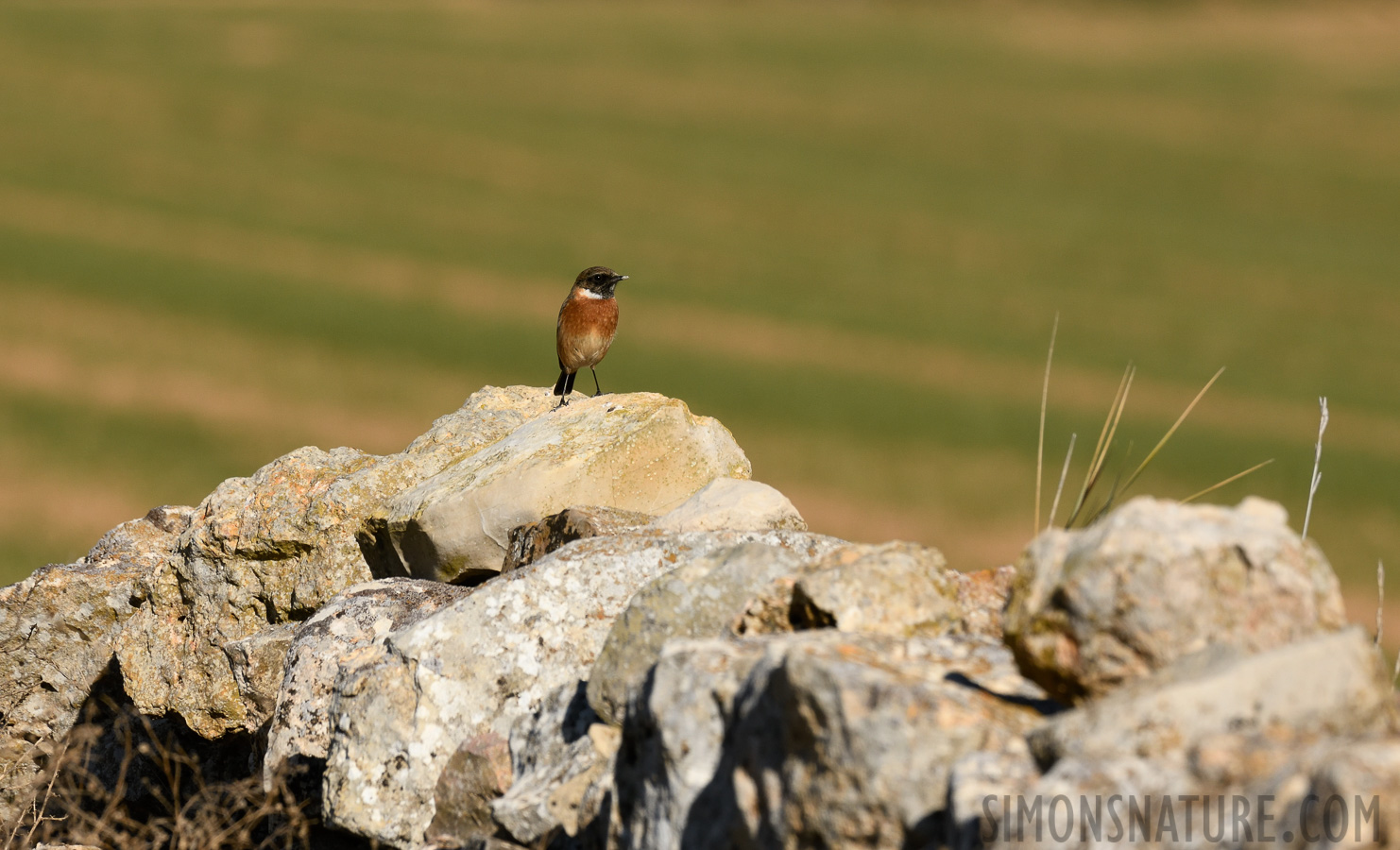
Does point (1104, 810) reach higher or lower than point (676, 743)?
lower

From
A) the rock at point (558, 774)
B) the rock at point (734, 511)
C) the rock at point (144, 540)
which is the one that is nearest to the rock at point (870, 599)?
the rock at point (558, 774)

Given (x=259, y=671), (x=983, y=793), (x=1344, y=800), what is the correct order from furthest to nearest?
(x=259, y=671) → (x=983, y=793) → (x=1344, y=800)

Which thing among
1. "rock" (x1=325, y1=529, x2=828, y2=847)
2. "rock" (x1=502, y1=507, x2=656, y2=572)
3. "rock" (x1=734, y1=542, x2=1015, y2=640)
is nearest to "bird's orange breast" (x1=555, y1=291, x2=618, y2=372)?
"rock" (x1=502, y1=507, x2=656, y2=572)

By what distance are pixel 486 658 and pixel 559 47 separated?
4796 centimetres

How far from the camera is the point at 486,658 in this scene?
4.07m

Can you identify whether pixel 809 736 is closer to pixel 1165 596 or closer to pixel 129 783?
pixel 1165 596

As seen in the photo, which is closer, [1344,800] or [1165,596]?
[1344,800]

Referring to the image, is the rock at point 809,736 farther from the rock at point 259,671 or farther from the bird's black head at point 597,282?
the bird's black head at point 597,282

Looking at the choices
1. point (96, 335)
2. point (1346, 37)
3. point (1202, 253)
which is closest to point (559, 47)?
point (1202, 253)

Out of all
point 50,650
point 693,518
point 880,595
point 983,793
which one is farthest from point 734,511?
point 50,650

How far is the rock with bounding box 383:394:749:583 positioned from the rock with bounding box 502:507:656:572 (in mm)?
149

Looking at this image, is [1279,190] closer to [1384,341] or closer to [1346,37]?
[1384,341]

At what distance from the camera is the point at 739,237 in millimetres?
35031

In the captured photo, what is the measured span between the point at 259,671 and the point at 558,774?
1.86 m
